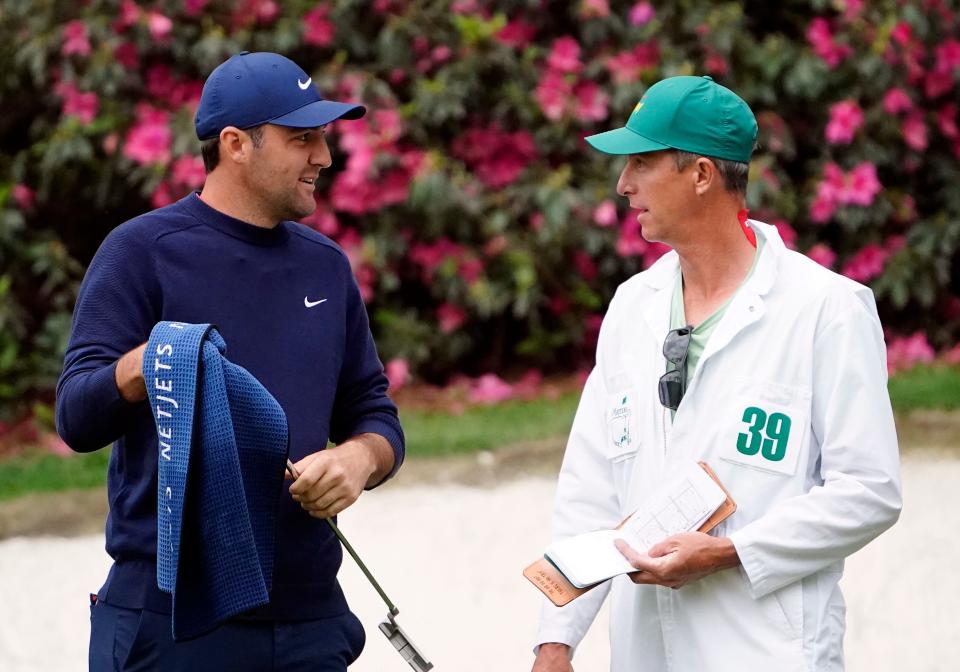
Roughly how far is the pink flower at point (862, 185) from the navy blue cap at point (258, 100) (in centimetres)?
474

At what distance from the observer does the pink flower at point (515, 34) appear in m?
6.81

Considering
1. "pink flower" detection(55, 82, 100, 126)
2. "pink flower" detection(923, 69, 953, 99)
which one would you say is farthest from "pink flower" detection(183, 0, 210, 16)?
"pink flower" detection(923, 69, 953, 99)

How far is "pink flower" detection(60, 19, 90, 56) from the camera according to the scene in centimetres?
662

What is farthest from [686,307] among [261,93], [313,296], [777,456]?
[261,93]

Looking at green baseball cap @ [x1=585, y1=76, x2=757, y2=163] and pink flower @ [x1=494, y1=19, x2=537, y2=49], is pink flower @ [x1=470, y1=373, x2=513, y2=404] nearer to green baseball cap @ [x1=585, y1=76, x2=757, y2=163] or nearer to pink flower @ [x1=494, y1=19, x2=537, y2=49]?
pink flower @ [x1=494, y1=19, x2=537, y2=49]

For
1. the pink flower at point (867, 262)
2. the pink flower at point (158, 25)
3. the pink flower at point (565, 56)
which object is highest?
the pink flower at point (158, 25)

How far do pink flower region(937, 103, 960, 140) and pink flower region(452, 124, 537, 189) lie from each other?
2.01 metres

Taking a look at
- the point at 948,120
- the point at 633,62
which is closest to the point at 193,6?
the point at 633,62

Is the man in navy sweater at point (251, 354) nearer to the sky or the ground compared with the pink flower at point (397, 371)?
nearer to the sky

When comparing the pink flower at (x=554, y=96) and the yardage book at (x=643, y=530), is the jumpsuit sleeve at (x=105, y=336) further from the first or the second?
the pink flower at (x=554, y=96)

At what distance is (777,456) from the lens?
2.50 meters

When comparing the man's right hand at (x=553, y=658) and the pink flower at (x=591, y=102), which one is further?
the pink flower at (x=591, y=102)

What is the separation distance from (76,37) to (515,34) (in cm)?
200

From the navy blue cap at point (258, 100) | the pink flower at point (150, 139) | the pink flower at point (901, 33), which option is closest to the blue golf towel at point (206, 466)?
the navy blue cap at point (258, 100)
